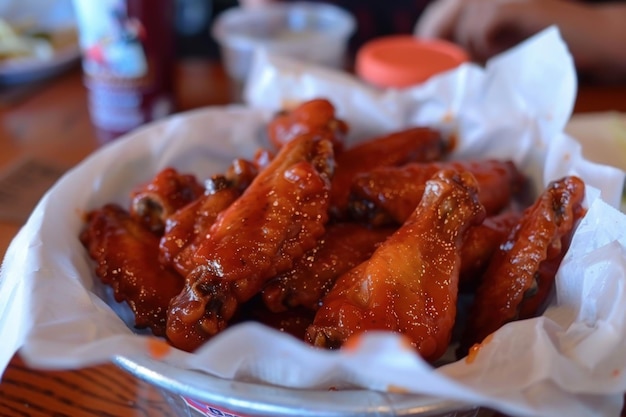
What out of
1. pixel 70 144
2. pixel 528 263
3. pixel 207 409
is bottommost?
pixel 70 144

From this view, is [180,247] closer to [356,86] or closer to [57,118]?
[356,86]

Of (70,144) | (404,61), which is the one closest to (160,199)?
(70,144)

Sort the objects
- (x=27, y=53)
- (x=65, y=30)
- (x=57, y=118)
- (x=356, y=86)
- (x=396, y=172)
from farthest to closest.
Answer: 1. (x=65, y=30)
2. (x=27, y=53)
3. (x=57, y=118)
4. (x=356, y=86)
5. (x=396, y=172)

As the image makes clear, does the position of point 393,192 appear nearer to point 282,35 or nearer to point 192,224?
point 192,224

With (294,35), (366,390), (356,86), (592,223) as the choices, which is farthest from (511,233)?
(294,35)

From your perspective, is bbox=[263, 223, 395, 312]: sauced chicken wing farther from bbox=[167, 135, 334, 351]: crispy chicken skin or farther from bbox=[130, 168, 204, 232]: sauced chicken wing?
→ bbox=[130, 168, 204, 232]: sauced chicken wing

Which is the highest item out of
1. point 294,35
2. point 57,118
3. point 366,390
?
point 366,390
